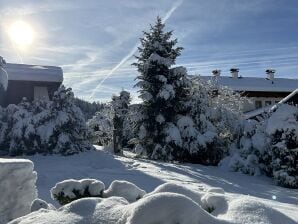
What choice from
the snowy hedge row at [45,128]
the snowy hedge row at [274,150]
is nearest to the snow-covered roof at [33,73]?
the snowy hedge row at [45,128]

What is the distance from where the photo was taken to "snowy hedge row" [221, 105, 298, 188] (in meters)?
17.4

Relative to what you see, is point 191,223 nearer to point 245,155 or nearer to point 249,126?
point 245,155

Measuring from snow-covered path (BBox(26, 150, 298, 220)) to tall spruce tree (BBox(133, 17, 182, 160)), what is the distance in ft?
16.8

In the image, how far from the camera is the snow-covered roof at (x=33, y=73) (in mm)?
27219

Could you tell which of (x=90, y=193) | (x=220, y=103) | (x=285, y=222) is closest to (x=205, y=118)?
(x=220, y=103)

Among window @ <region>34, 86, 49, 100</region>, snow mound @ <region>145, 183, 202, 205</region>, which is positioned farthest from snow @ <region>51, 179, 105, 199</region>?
window @ <region>34, 86, 49, 100</region>

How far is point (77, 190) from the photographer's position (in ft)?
24.1

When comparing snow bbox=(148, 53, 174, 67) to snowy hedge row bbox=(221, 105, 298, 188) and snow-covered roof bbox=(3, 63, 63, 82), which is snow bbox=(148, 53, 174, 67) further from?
snow-covered roof bbox=(3, 63, 63, 82)

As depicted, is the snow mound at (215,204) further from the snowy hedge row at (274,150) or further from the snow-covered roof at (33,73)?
the snow-covered roof at (33,73)

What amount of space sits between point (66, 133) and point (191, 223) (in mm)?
15819

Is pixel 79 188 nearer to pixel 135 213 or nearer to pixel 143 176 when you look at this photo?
pixel 135 213

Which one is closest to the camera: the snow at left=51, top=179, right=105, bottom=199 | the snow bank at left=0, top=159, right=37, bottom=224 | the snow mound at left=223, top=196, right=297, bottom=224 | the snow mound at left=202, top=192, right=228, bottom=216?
the snow mound at left=223, top=196, right=297, bottom=224

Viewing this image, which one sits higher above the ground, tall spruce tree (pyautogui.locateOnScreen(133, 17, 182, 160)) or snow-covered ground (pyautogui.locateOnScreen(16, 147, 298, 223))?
tall spruce tree (pyautogui.locateOnScreen(133, 17, 182, 160))

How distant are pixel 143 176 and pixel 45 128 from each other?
655cm
